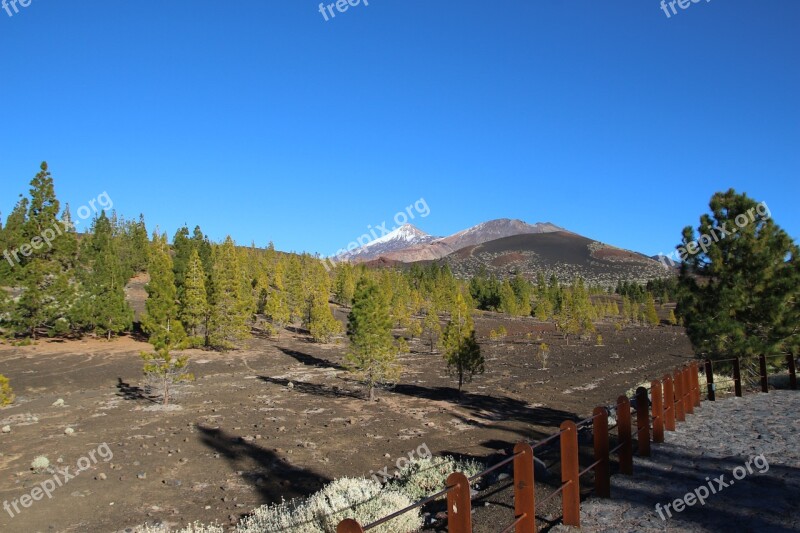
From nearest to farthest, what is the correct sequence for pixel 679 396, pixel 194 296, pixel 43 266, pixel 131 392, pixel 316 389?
pixel 679 396 < pixel 131 392 < pixel 316 389 < pixel 43 266 < pixel 194 296

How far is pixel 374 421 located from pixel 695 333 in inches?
536

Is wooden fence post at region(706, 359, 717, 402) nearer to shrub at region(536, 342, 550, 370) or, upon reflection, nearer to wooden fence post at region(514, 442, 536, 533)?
wooden fence post at region(514, 442, 536, 533)

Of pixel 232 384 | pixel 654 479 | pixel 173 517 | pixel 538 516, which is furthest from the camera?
pixel 232 384

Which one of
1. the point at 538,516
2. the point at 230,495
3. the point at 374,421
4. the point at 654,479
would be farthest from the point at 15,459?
the point at 654,479

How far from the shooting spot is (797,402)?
1240cm

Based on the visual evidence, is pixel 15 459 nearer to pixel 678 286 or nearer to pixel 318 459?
pixel 318 459

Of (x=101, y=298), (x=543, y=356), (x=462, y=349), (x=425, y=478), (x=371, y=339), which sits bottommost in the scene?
(x=543, y=356)

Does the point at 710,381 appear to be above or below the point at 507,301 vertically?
below

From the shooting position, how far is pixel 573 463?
5703 mm

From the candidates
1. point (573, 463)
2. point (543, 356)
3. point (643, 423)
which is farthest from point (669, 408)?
point (543, 356)

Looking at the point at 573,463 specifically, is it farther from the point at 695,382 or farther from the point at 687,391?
the point at 695,382

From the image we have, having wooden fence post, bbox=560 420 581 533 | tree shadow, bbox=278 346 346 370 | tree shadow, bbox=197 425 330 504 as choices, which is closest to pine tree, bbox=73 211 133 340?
tree shadow, bbox=278 346 346 370

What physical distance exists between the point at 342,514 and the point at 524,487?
4.70 meters

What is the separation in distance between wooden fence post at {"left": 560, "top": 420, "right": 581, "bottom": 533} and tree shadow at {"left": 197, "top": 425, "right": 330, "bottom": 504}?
338 inches
